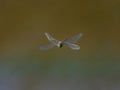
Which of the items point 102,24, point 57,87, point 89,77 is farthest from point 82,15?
point 57,87

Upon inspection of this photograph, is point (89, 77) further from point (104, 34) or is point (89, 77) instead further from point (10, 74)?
point (10, 74)

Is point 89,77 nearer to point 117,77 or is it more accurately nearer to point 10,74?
point 117,77

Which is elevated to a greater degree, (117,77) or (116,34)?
(116,34)

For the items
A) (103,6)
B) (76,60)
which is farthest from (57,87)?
(103,6)

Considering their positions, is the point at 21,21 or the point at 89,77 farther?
the point at 21,21

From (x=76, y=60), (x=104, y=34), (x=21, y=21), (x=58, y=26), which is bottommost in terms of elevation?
(x=76, y=60)

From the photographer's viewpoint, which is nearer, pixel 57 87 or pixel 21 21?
pixel 57 87
